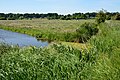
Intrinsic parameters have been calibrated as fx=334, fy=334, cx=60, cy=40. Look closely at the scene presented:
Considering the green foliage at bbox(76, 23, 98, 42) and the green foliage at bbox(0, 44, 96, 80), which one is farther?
the green foliage at bbox(76, 23, 98, 42)

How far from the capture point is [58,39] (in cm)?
4519

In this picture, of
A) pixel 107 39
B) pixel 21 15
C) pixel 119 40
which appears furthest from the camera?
pixel 21 15

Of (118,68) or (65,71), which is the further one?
(65,71)

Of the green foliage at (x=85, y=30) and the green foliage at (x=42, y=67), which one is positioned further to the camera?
the green foliage at (x=85, y=30)

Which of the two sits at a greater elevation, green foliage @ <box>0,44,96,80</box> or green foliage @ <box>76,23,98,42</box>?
green foliage @ <box>0,44,96,80</box>

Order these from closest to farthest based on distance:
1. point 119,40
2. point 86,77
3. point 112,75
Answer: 1. point 112,75
2. point 86,77
3. point 119,40

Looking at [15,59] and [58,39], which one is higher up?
[15,59]

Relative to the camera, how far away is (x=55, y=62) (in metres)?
11.0

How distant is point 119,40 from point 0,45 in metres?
5.89

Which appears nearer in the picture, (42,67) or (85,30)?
(42,67)

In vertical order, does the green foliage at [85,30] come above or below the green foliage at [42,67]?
below

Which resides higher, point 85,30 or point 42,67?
point 42,67

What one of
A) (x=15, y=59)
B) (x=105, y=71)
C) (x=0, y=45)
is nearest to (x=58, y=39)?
(x=0, y=45)

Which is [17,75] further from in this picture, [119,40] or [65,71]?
[119,40]
